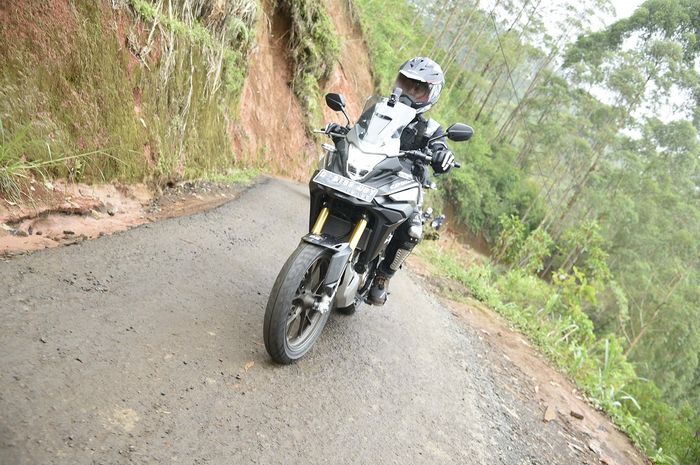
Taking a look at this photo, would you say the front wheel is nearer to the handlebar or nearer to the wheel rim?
the wheel rim

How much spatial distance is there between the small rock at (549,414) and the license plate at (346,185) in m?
3.29

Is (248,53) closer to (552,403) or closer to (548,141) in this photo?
(552,403)

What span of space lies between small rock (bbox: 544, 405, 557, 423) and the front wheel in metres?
2.88

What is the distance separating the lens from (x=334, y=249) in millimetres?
3420

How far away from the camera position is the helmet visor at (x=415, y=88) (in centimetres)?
452

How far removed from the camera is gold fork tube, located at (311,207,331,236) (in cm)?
369

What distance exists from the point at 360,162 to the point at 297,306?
3.83 ft

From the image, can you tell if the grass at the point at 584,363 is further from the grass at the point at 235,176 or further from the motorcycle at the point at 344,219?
the motorcycle at the point at 344,219

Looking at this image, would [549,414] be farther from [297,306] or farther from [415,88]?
[415,88]

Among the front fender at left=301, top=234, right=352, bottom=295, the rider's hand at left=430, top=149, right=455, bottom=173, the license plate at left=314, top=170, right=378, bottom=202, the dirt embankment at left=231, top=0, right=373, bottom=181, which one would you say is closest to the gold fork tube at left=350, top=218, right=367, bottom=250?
the front fender at left=301, top=234, right=352, bottom=295

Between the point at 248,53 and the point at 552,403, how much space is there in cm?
704

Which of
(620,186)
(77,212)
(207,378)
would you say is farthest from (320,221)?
(620,186)

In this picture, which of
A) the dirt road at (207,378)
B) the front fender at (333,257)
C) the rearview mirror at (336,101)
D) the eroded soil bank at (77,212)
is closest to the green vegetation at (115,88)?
the eroded soil bank at (77,212)

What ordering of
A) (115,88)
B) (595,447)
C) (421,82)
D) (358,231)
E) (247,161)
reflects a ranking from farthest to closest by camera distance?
(247,161), (595,447), (115,88), (421,82), (358,231)
